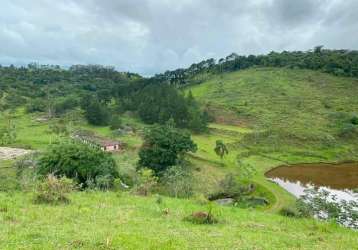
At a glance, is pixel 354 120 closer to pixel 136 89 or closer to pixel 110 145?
pixel 110 145

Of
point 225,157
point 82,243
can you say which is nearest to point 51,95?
point 225,157

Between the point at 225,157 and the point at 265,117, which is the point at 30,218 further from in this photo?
the point at 265,117

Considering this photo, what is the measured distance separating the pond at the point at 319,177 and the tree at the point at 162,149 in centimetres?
1672

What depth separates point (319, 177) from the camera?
67000mm

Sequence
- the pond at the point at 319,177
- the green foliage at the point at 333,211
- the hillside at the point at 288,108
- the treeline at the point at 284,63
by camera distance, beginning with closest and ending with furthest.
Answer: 1. the green foliage at the point at 333,211
2. the pond at the point at 319,177
3. the hillside at the point at 288,108
4. the treeline at the point at 284,63

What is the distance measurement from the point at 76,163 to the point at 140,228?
1275 inches

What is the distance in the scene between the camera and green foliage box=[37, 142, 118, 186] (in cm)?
4556

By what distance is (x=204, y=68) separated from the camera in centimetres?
17238

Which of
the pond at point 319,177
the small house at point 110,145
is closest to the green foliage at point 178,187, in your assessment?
the pond at point 319,177

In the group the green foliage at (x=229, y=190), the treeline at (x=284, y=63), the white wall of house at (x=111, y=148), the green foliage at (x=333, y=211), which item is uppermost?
the treeline at (x=284, y=63)

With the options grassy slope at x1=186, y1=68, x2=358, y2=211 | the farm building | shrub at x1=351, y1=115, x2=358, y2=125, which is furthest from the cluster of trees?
shrub at x1=351, y1=115, x2=358, y2=125

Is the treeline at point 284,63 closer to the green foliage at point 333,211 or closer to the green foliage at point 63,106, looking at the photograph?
the green foliage at point 63,106

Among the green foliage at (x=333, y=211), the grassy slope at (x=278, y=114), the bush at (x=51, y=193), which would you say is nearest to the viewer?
the bush at (x=51, y=193)

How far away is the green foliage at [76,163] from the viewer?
45.6m
